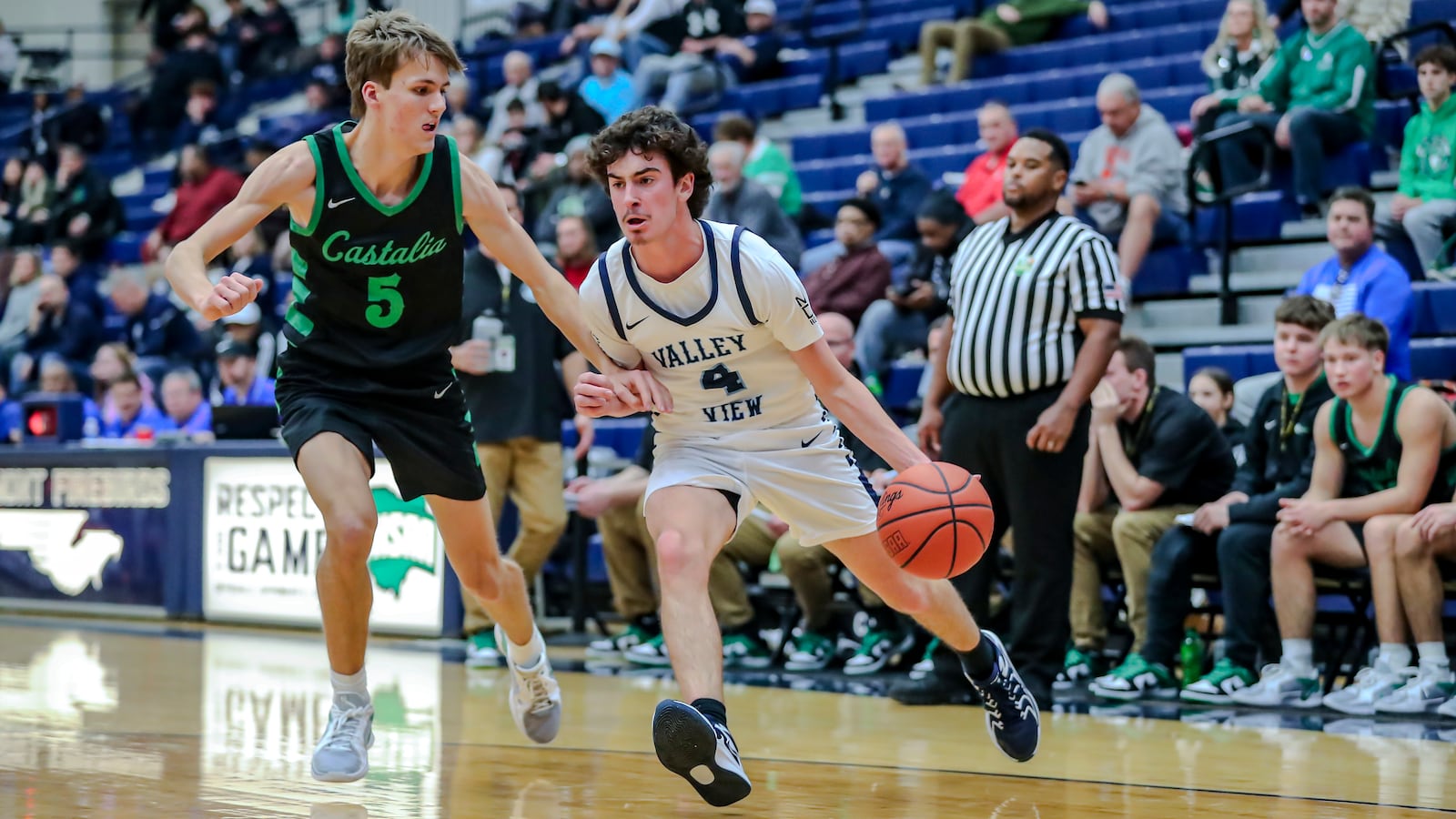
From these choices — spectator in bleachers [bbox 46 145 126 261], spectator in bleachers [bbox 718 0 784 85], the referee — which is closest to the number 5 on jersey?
the referee

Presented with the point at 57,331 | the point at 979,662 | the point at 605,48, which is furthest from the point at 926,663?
the point at 57,331

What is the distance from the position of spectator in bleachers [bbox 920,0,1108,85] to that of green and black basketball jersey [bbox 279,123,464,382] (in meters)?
8.58

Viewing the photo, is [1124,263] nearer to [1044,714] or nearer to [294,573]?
[1044,714]

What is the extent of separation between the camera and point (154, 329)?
1333 centimetres

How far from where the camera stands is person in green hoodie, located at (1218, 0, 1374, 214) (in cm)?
880

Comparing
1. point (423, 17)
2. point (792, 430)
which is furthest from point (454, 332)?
point (423, 17)

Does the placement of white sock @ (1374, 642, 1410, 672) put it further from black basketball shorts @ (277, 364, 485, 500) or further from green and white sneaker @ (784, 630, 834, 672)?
black basketball shorts @ (277, 364, 485, 500)

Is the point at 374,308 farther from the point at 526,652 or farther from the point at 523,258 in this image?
the point at 526,652

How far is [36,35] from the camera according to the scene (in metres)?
23.0

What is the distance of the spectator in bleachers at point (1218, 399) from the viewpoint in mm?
7098

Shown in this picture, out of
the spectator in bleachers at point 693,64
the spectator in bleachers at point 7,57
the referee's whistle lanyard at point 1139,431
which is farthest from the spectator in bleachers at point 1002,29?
the spectator in bleachers at point 7,57

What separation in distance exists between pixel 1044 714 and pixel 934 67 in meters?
7.72

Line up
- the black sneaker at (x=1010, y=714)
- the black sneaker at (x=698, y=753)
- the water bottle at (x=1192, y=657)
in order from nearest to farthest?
1. the black sneaker at (x=698, y=753)
2. the black sneaker at (x=1010, y=714)
3. the water bottle at (x=1192, y=657)

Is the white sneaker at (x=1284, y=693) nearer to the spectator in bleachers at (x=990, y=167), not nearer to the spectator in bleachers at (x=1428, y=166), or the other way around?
the spectator in bleachers at (x=1428, y=166)
